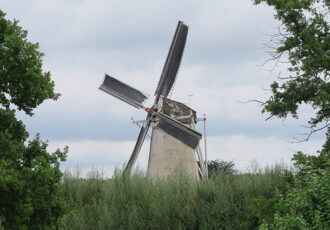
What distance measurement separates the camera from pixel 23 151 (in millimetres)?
12117

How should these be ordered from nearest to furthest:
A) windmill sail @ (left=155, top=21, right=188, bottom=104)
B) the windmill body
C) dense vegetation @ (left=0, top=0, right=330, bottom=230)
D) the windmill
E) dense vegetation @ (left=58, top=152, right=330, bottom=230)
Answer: dense vegetation @ (left=0, top=0, right=330, bottom=230), dense vegetation @ (left=58, top=152, right=330, bottom=230), the windmill body, the windmill, windmill sail @ (left=155, top=21, right=188, bottom=104)

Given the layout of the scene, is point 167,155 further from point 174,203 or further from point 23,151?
point 23,151

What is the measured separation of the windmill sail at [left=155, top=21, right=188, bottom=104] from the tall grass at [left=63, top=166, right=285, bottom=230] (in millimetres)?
9688

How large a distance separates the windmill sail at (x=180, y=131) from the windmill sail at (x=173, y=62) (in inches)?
101

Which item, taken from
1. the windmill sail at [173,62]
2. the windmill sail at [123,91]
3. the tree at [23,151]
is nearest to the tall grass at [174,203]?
the tree at [23,151]

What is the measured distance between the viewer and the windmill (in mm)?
24750

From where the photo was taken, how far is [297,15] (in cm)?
1599

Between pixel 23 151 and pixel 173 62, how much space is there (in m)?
17.6

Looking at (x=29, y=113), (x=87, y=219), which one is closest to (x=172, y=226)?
(x=87, y=219)

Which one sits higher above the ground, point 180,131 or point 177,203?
point 180,131

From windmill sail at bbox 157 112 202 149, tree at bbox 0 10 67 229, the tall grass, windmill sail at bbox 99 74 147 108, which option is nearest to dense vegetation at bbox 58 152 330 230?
the tall grass

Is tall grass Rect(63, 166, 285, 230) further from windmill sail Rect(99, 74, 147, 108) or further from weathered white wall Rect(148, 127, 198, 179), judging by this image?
windmill sail Rect(99, 74, 147, 108)

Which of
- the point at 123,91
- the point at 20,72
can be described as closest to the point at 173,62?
the point at 123,91

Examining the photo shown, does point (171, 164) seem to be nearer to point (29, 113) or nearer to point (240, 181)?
point (240, 181)
